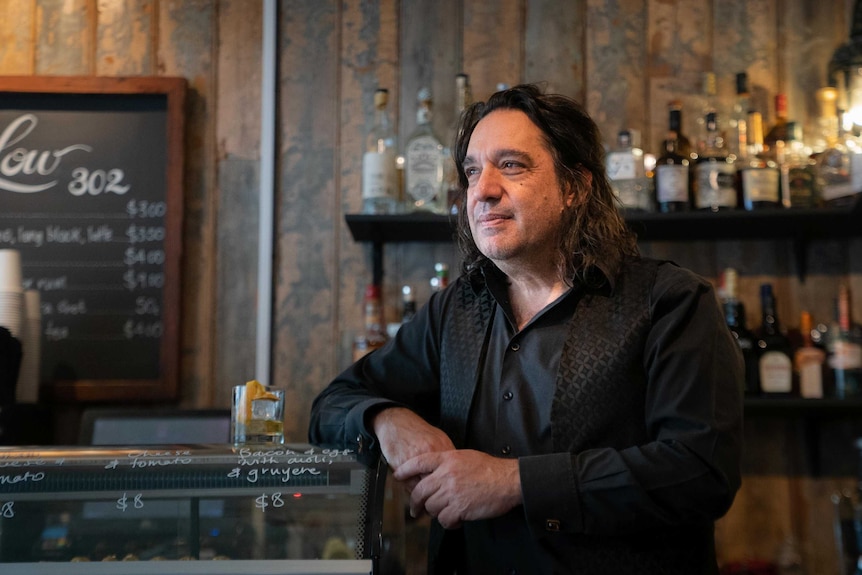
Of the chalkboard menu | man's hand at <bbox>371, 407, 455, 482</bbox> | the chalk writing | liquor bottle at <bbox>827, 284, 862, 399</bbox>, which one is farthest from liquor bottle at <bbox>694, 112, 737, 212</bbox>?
the chalk writing

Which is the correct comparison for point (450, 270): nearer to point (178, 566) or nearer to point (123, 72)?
point (123, 72)

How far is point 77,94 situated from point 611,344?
1655 mm

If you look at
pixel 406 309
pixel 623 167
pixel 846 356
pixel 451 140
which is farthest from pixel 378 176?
pixel 846 356

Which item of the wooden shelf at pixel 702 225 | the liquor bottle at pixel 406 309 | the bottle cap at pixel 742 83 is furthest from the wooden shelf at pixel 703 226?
the bottle cap at pixel 742 83

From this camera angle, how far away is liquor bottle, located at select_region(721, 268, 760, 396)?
1.99 metres

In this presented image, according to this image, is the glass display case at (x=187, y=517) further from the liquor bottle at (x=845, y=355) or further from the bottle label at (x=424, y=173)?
the liquor bottle at (x=845, y=355)

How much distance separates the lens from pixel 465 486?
112cm

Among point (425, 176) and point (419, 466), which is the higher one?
point (425, 176)

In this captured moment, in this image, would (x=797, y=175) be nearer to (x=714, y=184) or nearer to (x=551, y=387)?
(x=714, y=184)

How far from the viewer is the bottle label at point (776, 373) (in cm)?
197

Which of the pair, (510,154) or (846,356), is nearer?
(510,154)

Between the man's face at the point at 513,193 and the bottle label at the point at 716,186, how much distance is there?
2.36ft

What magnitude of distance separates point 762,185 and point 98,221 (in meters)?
1.65

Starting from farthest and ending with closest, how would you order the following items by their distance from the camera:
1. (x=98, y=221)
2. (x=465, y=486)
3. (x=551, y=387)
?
(x=98, y=221) < (x=551, y=387) < (x=465, y=486)
